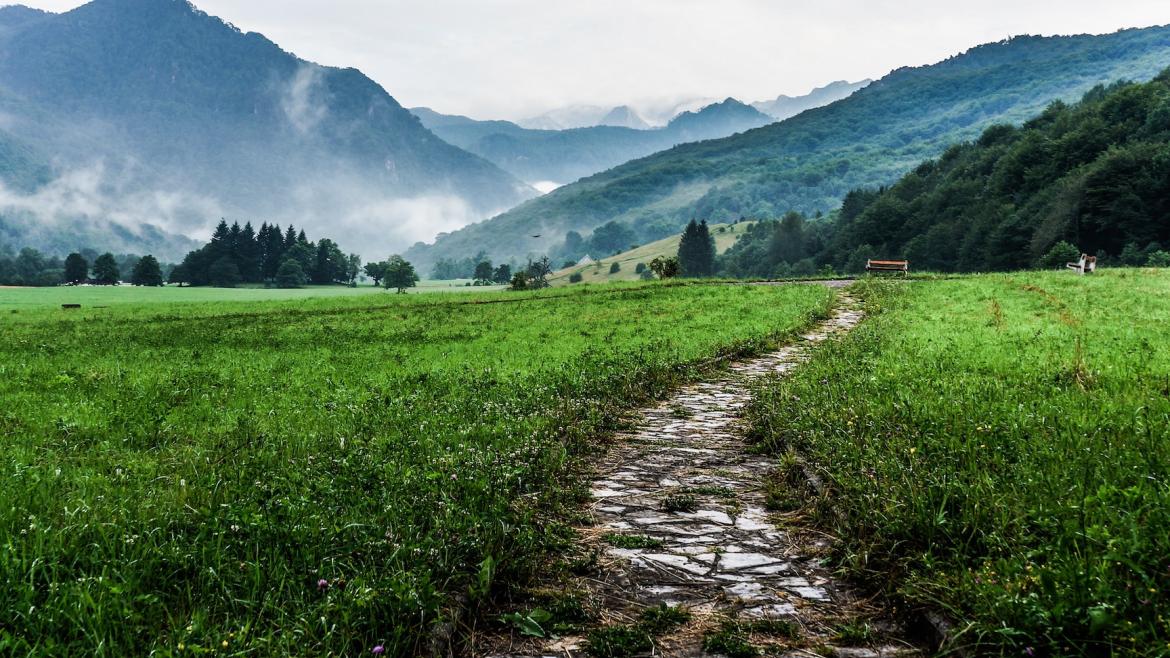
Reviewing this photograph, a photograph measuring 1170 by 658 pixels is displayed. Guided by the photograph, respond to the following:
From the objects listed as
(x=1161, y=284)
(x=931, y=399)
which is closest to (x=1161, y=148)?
(x=1161, y=284)

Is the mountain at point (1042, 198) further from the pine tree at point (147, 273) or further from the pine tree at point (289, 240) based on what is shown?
the pine tree at point (147, 273)

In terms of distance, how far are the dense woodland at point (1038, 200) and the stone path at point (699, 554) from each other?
8135 cm

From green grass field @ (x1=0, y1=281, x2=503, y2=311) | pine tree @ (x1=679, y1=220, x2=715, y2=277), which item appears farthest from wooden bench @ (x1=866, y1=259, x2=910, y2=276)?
pine tree @ (x1=679, y1=220, x2=715, y2=277)

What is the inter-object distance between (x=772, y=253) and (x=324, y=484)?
17727cm

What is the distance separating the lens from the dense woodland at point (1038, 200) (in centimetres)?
8162

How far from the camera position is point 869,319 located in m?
23.3

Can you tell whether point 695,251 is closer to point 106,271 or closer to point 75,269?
point 106,271

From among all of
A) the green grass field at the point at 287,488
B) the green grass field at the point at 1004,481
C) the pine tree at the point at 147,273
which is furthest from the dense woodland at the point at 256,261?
the green grass field at the point at 1004,481

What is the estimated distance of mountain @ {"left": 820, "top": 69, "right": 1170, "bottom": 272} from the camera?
81750mm

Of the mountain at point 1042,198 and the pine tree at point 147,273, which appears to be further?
the pine tree at point 147,273

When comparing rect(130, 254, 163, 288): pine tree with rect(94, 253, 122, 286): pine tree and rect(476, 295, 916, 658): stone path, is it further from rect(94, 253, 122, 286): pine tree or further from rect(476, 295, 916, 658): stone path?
rect(476, 295, 916, 658): stone path

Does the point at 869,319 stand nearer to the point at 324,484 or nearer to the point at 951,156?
the point at 324,484

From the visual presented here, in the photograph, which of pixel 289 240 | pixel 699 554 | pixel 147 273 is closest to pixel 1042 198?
pixel 699 554


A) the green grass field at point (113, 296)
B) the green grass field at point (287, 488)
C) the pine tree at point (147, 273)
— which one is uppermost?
the pine tree at point (147, 273)
